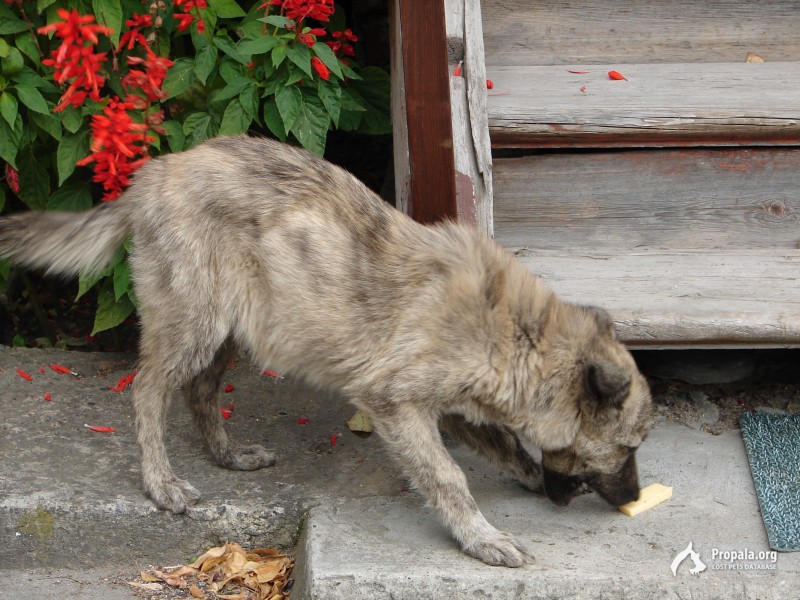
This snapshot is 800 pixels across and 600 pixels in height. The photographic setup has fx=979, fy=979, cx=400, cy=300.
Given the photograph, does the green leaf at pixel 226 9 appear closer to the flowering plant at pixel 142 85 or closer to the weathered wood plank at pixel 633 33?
the flowering plant at pixel 142 85

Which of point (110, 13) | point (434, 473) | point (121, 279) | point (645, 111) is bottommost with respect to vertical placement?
point (434, 473)

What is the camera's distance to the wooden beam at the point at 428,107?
12.0ft

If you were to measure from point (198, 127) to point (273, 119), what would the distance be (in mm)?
359

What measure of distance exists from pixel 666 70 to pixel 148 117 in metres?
2.54

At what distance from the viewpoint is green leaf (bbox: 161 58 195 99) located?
424cm

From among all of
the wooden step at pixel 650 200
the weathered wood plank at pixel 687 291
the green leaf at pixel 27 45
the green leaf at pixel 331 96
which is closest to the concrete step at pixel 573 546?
the weathered wood plank at pixel 687 291

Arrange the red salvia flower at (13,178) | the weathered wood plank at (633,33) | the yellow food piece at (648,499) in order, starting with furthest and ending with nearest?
the weathered wood plank at (633,33), the red salvia flower at (13,178), the yellow food piece at (648,499)

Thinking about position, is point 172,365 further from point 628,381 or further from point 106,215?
point 628,381

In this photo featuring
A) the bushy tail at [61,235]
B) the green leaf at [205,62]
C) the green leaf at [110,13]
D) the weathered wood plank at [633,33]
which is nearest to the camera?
the bushy tail at [61,235]

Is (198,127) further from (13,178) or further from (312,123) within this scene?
(13,178)

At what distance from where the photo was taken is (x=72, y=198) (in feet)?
15.3

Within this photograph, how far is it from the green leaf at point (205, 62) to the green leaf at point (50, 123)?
2.21 ft

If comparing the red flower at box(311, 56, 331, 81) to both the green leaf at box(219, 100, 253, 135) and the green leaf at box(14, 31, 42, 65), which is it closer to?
the green leaf at box(219, 100, 253, 135)

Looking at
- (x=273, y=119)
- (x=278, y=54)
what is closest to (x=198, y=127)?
(x=273, y=119)
